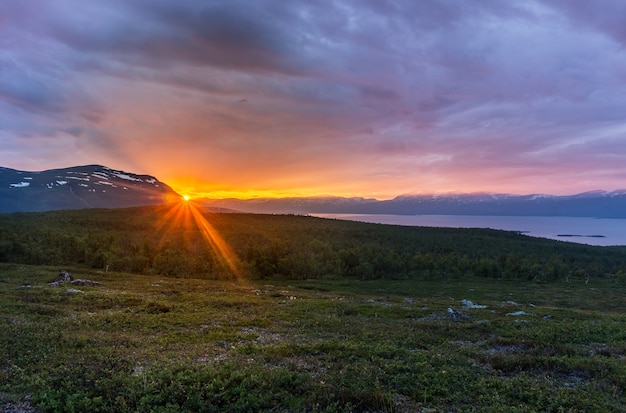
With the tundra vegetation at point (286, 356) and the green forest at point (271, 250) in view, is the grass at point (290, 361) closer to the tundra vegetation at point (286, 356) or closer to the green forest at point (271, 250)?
the tundra vegetation at point (286, 356)

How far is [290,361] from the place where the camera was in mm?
13695

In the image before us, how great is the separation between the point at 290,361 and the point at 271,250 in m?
67.6

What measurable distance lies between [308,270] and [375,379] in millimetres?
68333

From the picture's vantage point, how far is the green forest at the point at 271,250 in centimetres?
6806

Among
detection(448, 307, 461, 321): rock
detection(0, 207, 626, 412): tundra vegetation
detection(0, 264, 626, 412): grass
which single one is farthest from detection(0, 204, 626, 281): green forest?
detection(448, 307, 461, 321): rock

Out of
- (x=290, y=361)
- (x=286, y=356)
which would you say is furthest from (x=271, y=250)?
(x=290, y=361)

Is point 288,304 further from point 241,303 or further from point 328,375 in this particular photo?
point 328,375

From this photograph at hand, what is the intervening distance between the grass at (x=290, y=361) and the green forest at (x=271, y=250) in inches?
1887

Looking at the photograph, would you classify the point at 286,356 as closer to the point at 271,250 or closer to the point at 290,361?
the point at 290,361

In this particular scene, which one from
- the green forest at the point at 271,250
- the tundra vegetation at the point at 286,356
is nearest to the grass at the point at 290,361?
the tundra vegetation at the point at 286,356

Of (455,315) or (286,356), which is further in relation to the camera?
(455,315)

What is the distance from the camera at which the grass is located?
1004 cm

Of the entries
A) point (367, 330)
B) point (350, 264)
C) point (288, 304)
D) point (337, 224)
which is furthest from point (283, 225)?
point (367, 330)

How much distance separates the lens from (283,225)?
152 meters
